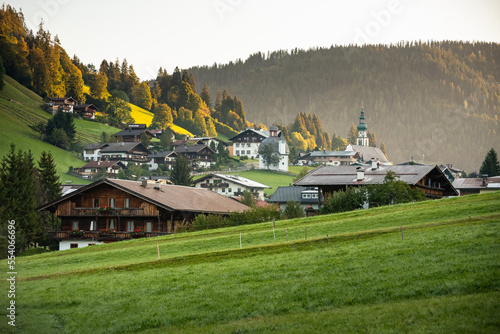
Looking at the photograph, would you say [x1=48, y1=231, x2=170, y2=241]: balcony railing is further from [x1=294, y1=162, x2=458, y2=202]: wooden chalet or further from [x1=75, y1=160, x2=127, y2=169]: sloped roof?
[x1=75, y1=160, x2=127, y2=169]: sloped roof

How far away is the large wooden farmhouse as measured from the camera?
212 feet

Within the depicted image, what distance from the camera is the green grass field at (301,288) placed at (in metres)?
17.8

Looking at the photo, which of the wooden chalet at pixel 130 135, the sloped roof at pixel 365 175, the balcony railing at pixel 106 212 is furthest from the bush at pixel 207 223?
the wooden chalet at pixel 130 135

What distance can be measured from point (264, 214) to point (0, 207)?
33.9 metres

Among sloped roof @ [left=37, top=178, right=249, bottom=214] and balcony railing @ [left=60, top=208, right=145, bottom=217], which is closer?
sloped roof @ [left=37, top=178, right=249, bottom=214]

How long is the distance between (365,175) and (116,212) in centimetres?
2898

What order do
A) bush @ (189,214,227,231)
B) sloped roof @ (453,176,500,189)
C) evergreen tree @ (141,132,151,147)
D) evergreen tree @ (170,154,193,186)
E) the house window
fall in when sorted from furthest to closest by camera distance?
evergreen tree @ (141,132,151,147), evergreen tree @ (170,154,193,186), sloped roof @ (453,176,500,189), the house window, bush @ (189,214,227,231)

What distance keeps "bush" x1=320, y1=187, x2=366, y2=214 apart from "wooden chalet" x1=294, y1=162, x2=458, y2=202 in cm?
678

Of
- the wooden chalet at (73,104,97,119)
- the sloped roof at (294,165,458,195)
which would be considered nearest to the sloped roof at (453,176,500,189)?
the sloped roof at (294,165,458,195)

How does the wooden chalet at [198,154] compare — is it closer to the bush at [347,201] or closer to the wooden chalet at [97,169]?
the wooden chalet at [97,169]

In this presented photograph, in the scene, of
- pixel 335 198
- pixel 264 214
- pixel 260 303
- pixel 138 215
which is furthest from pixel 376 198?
pixel 260 303

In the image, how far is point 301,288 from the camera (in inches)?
864

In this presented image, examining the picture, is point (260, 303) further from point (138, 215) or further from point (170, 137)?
point (170, 137)

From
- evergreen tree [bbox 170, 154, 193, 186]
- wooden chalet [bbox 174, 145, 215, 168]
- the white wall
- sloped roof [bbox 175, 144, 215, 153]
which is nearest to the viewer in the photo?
the white wall
